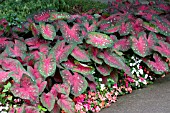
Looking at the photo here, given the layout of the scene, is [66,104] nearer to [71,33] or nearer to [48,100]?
[48,100]

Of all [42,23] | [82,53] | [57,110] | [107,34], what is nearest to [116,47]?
[107,34]

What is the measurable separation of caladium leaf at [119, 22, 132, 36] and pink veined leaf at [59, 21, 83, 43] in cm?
67

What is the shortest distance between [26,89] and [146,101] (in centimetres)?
151

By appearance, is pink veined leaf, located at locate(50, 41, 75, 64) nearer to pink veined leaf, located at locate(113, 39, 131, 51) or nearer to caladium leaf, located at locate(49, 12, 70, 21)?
caladium leaf, located at locate(49, 12, 70, 21)

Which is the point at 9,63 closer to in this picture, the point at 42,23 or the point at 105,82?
the point at 42,23

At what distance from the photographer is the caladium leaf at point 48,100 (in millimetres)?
4434

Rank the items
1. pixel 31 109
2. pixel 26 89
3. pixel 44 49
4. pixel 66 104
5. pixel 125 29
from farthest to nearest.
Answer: pixel 125 29 < pixel 44 49 < pixel 66 104 < pixel 26 89 < pixel 31 109

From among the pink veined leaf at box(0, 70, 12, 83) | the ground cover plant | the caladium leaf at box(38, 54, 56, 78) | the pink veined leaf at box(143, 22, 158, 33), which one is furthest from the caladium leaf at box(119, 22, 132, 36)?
the pink veined leaf at box(0, 70, 12, 83)

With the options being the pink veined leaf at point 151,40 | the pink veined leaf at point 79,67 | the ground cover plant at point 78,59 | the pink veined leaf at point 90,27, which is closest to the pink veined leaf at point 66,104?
the ground cover plant at point 78,59

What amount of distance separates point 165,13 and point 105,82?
2064mm

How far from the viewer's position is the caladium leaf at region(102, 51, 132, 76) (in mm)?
5148

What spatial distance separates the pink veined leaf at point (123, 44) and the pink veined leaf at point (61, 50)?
0.74 meters

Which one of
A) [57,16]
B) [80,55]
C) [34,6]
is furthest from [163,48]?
[34,6]

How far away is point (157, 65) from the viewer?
222 inches
